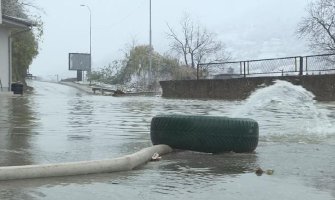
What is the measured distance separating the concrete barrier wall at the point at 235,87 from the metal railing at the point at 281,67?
124 centimetres

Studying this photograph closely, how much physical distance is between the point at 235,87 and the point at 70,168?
30266mm

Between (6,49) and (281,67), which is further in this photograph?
(6,49)


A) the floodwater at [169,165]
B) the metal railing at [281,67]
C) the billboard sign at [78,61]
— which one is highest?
the billboard sign at [78,61]

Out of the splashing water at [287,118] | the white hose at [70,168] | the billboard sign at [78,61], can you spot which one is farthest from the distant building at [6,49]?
the billboard sign at [78,61]

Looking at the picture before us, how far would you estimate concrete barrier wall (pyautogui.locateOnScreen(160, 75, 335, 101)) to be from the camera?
30766 mm

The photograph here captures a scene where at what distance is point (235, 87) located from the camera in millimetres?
36281

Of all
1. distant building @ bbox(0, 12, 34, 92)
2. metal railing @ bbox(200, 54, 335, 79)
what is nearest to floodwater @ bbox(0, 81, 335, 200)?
metal railing @ bbox(200, 54, 335, 79)

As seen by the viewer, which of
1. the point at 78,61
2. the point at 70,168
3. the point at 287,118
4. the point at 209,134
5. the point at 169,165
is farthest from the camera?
the point at 78,61

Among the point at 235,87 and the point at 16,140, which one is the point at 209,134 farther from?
the point at 235,87

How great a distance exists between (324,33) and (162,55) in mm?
34928

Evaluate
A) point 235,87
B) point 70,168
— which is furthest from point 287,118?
point 235,87

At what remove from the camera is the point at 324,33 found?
5775cm

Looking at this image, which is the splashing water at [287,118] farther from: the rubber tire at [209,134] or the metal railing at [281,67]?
the metal railing at [281,67]

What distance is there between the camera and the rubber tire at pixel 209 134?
8625 mm
